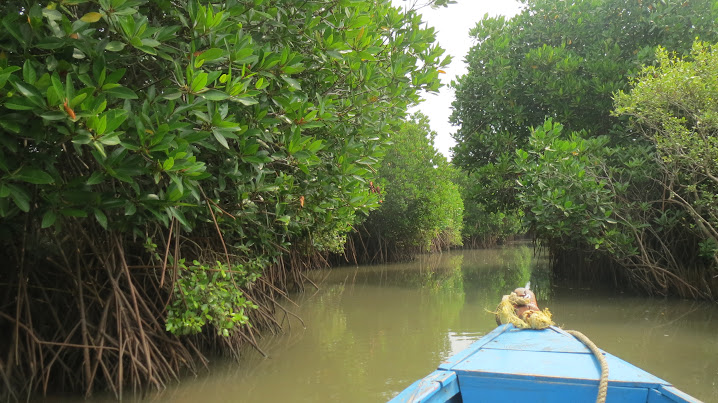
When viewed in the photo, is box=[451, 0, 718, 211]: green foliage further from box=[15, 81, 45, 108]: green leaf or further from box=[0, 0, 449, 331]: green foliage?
box=[15, 81, 45, 108]: green leaf

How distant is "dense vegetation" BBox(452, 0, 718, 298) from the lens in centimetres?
635

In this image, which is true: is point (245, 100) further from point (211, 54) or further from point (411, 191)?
point (411, 191)

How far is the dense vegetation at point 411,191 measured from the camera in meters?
14.3

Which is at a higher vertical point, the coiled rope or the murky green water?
the coiled rope

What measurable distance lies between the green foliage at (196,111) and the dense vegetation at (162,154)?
0.01 metres

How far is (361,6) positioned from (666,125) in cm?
465

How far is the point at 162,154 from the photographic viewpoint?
2445 mm

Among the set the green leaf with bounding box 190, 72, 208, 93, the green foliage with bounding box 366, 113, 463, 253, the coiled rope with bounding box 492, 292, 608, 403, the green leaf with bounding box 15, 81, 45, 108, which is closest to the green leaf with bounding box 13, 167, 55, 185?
the green leaf with bounding box 15, 81, 45, 108

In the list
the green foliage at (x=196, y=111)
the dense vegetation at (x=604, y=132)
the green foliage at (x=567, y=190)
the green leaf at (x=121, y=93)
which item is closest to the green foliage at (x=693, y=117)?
the dense vegetation at (x=604, y=132)

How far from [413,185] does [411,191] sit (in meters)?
0.24

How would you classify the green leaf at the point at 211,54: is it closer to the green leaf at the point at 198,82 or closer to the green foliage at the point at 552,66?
the green leaf at the point at 198,82

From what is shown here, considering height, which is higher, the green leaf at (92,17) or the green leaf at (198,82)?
the green leaf at (92,17)

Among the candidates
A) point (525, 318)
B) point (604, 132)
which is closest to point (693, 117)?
point (604, 132)

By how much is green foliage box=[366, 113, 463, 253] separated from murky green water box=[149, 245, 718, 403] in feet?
17.7
